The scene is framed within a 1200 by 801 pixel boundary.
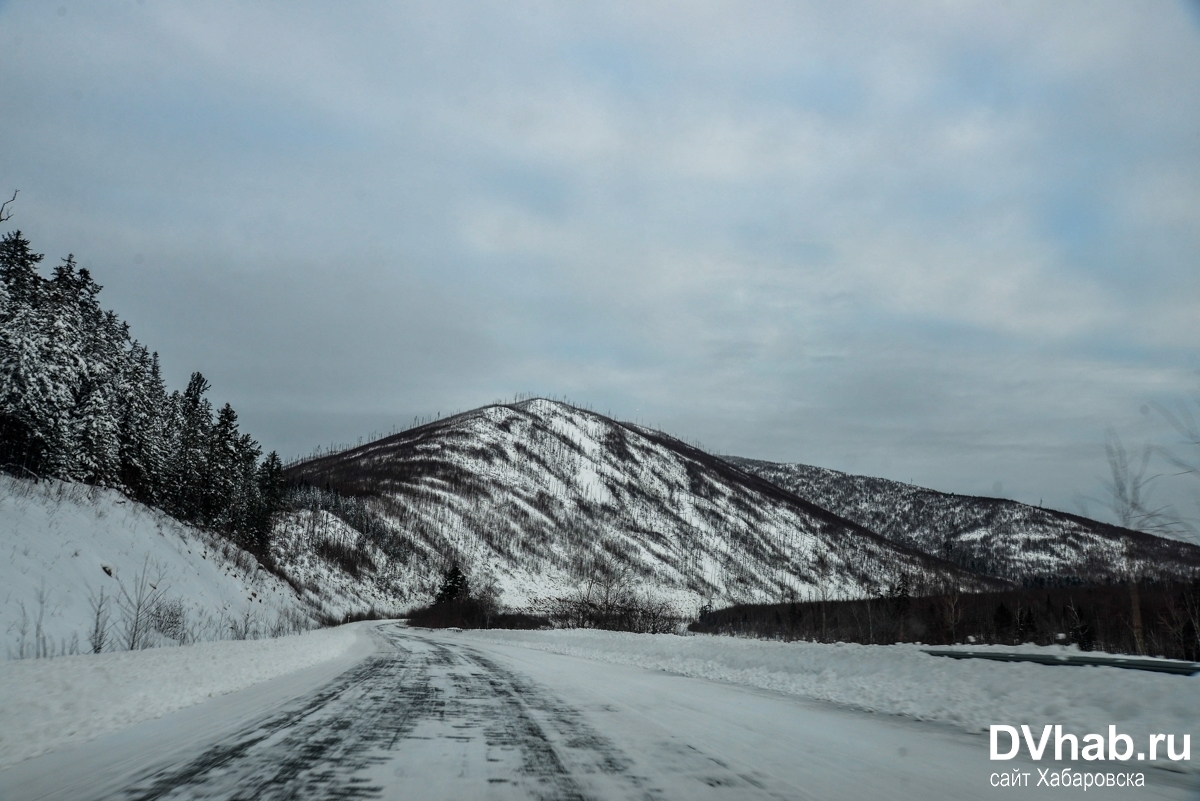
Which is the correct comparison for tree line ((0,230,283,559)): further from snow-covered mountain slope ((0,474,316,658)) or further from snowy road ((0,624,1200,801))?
snowy road ((0,624,1200,801))

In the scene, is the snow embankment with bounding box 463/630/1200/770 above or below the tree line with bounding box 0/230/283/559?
below

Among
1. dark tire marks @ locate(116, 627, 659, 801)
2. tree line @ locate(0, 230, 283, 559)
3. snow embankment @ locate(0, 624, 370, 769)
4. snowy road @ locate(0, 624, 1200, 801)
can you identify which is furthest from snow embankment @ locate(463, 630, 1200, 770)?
tree line @ locate(0, 230, 283, 559)

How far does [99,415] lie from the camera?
139 feet

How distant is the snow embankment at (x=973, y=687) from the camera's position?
9125 mm

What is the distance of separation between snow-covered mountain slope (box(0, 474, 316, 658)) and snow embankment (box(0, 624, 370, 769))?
2.24 metres

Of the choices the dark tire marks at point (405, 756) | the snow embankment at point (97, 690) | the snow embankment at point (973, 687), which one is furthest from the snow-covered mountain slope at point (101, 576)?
the snow embankment at point (973, 687)

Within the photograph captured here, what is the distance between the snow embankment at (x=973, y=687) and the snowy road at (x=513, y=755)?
1328 millimetres

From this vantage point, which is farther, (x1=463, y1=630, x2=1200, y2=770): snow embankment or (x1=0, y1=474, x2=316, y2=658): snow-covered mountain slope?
(x1=0, y1=474, x2=316, y2=658): snow-covered mountain slope

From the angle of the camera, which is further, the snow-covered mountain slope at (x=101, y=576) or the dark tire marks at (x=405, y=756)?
the snow-covered mountain slope at (x=101, y=576)

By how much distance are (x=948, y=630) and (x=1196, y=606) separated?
557 inches

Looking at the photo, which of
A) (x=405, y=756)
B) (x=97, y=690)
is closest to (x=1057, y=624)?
(x=405, y=756)

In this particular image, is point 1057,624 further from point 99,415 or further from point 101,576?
point 99,415

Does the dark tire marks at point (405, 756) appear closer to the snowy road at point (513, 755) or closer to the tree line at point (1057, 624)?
the snowy road at point (513, 755)

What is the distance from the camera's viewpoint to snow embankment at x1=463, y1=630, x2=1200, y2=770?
9125mm
